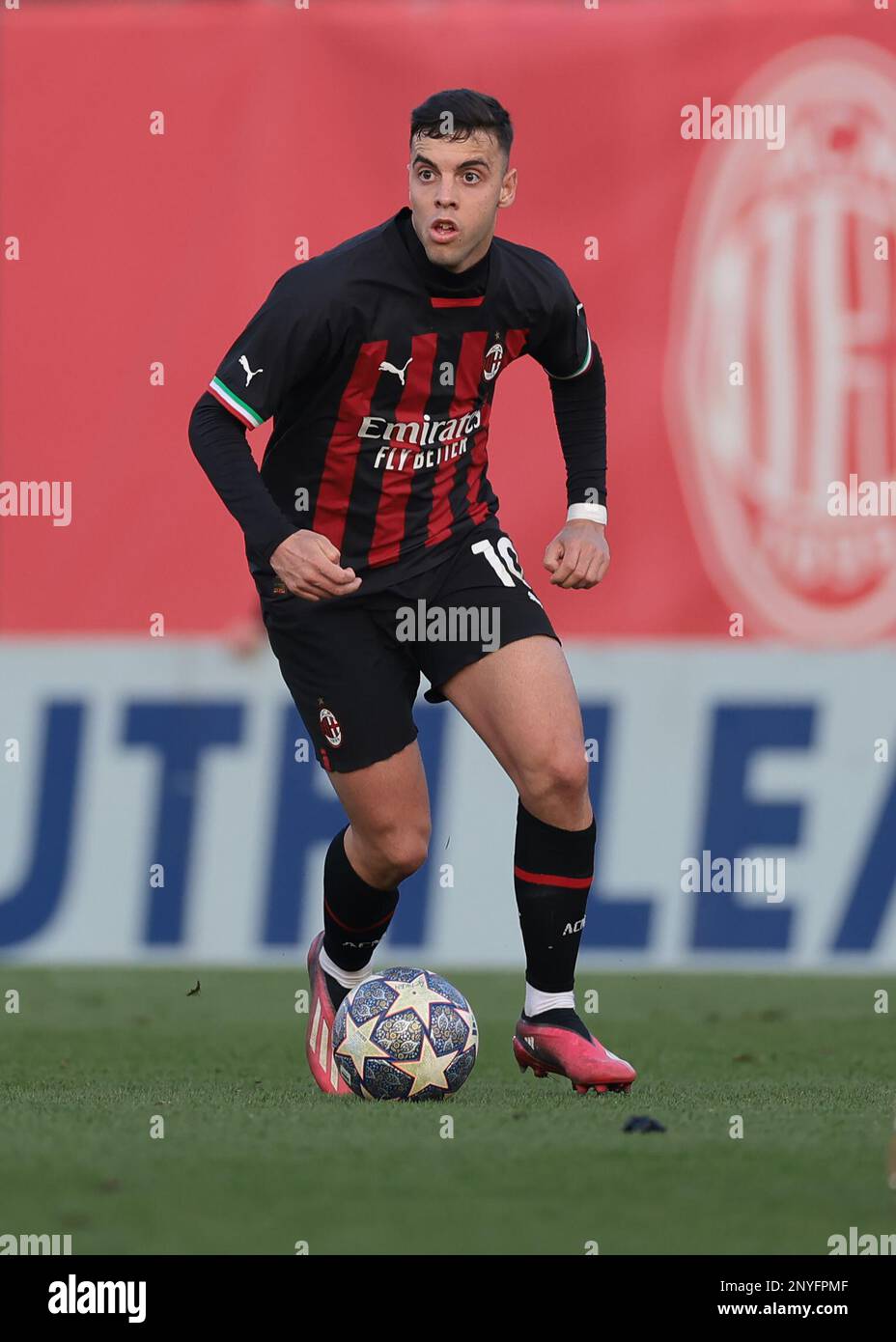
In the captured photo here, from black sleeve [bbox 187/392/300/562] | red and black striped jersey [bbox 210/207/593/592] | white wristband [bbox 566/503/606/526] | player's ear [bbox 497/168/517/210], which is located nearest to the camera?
black sleeve [bbox 187/392/300/562]

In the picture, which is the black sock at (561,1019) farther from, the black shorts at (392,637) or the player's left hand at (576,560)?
the player's left hand at (576,560)

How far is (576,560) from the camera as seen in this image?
216 inches

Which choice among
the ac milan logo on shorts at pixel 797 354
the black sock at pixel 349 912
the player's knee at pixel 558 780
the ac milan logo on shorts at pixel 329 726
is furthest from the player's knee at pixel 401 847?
the ac milan logo on shorts at pixel 797 354

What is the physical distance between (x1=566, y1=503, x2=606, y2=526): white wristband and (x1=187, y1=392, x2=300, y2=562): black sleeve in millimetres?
842

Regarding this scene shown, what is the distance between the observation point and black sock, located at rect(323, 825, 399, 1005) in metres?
5.91

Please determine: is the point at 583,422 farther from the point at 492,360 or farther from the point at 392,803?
the point at 392,803

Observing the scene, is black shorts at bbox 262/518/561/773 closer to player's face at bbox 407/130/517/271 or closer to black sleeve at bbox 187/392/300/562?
black sleeve at bbox 187/392/300/562

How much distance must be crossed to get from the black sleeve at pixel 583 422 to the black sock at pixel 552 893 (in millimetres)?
965

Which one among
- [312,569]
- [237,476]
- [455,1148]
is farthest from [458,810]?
[455,1148]

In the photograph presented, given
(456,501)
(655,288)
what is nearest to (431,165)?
(456,501)

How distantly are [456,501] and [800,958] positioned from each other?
330 centimetres

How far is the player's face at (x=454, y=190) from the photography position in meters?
5.25
